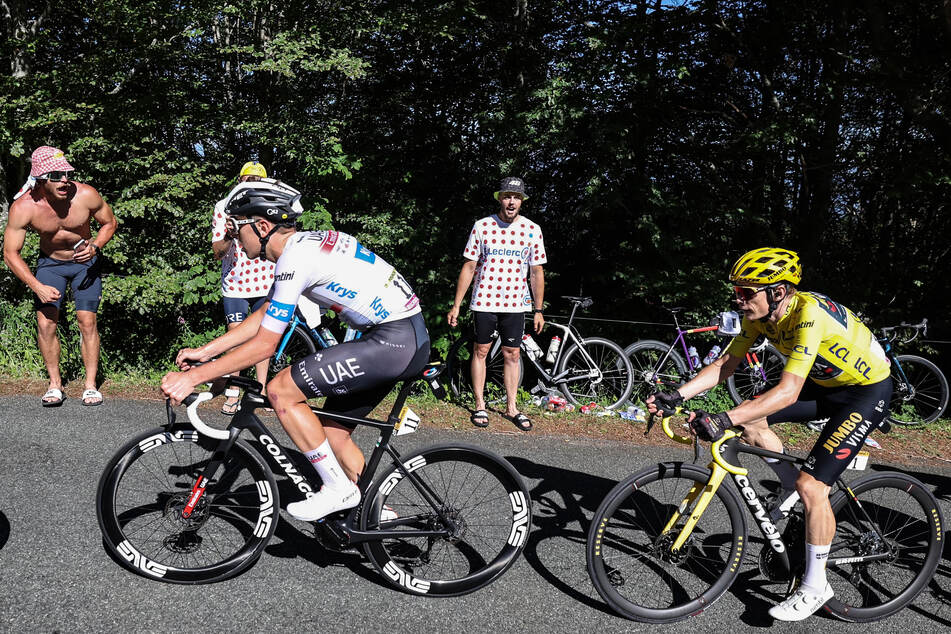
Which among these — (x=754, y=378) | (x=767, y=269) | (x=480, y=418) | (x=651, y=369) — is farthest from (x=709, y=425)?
(x=754, y=378)

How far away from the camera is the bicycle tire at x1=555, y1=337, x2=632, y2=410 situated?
715 cm

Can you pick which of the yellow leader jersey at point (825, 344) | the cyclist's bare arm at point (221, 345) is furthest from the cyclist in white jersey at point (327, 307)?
the yellow leader jersey at point (825, 344)

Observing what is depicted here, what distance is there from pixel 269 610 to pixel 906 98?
8.30 meters

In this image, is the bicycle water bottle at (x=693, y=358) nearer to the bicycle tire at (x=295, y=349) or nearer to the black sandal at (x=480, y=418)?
the black sandal at (x=480, y=418)

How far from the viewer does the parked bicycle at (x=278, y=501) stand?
10.2 ft

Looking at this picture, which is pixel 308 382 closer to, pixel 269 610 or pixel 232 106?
pixel 269 610

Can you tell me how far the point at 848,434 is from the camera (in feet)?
10.7

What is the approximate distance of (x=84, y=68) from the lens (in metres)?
6.99

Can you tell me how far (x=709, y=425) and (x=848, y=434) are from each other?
0.80 m

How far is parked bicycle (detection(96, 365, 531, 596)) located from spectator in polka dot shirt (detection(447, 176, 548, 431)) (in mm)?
2701

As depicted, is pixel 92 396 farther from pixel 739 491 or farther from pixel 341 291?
pixel 739 491

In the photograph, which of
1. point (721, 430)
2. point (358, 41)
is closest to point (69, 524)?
point (721, 430)

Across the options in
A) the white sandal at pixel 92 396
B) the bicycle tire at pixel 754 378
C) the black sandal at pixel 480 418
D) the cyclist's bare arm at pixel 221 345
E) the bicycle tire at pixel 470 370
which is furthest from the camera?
the bicycle tire at pixel 754 378

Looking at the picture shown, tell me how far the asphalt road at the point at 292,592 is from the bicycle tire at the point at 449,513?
0.11 meters
